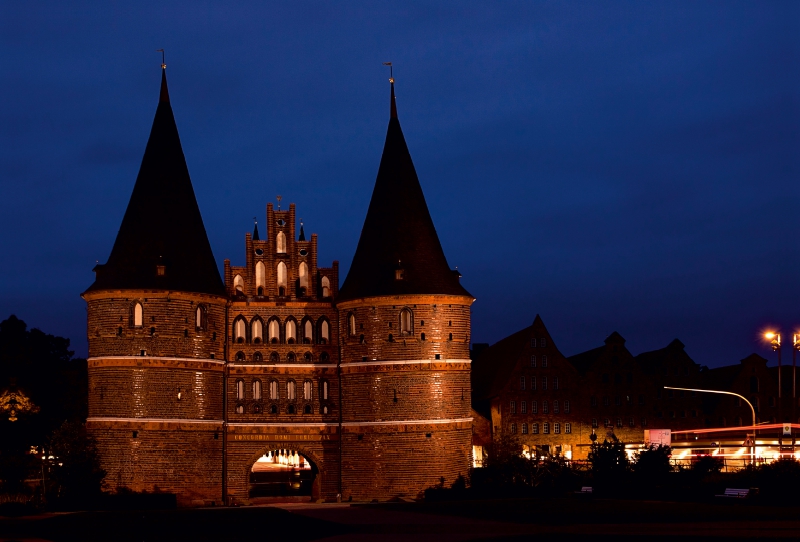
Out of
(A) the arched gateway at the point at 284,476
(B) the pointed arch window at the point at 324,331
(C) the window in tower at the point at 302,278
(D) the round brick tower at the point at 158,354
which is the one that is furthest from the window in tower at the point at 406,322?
(D) the round brick tower at the point at 158,354

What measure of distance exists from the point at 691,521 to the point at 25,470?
35.7 m

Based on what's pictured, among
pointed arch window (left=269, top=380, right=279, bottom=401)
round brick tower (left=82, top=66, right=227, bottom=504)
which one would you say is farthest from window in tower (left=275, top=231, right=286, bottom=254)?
pointed arch window (left=269, top=380, right=279, bottom=401)

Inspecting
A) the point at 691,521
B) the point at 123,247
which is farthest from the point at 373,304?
the point at 691,521

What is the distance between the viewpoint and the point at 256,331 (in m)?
62.5

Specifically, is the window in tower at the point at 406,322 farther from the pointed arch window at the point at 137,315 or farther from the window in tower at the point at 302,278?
the pointed arch window at the point at 137,315

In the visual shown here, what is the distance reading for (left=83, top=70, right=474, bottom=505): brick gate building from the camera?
58062 millimetres

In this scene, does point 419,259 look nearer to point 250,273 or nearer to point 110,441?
point 250,273

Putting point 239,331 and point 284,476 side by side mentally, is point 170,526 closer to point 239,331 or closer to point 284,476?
point 239,331

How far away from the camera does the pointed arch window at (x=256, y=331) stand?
205 feet

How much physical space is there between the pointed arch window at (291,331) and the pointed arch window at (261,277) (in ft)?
6.64

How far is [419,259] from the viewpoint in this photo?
61344mm

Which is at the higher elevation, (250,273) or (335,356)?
(250,273)

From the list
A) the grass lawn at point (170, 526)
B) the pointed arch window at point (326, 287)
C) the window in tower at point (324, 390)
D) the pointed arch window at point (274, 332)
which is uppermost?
the pointed arch window at point (326, 287)

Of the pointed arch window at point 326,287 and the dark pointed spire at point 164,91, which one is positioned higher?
the dark pointed spire at point 164,91
